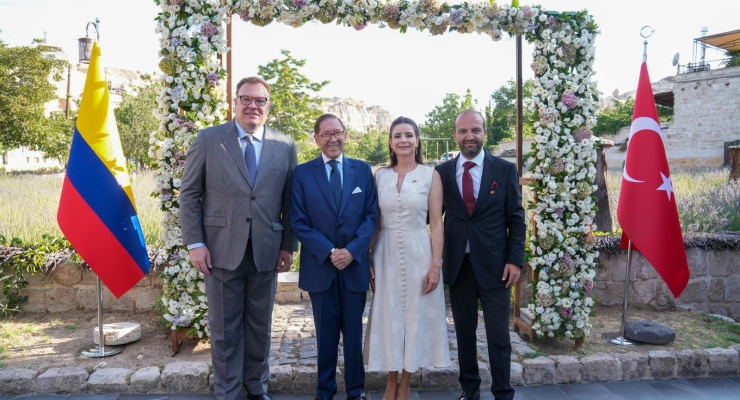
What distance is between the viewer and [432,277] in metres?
3.26

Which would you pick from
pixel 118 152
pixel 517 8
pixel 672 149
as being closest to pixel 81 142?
pixel 118 152

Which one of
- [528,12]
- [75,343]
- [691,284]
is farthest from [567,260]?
[75,343]

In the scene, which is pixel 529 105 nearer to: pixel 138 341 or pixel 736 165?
pixel 138 341

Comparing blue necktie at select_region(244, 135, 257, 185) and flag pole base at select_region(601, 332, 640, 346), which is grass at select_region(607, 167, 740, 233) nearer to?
flag pole base at select_region(601, 332, 640, 346)

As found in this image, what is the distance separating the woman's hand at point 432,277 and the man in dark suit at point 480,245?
0.19 metres

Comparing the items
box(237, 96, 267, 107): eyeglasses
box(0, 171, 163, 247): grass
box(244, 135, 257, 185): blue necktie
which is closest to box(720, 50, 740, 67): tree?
box(0, 171, 163, 247): grass

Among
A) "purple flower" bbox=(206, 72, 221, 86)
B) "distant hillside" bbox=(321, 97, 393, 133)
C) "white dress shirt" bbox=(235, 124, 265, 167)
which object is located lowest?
"white dress shirt" bbox=(235, 124, 265, 167)

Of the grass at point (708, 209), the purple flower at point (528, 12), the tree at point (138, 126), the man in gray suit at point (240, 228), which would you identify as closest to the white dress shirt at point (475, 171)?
the man in gray suit at point (240, 228)

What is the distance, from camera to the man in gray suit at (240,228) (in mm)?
3264

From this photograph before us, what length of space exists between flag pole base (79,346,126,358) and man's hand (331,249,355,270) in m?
2.44

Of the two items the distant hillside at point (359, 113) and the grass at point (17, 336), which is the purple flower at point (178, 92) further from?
the distant hillside at point (359, 113)

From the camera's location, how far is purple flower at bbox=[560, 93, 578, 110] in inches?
165

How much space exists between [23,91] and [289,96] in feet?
30.2

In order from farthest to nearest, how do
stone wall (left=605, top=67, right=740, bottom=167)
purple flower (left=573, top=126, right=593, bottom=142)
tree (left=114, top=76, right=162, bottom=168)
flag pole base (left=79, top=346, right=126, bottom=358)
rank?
stone wall (left=605, top=67, right=740, bottom=167) → tree (left=114, top=76, right=162, bottom=168) → purple flower (left=573, top=126, right=593, bottom=142) → flag pole base (left=79, top=346, right=126, bottom=358)
